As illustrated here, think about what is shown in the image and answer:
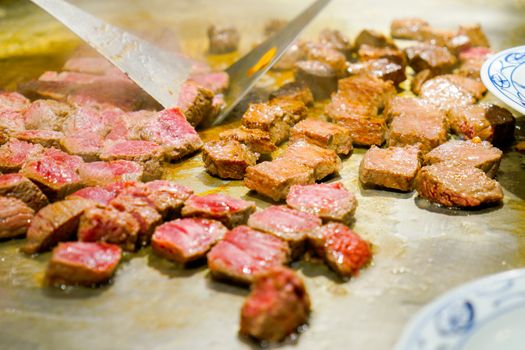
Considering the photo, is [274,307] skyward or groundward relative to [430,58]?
skyward

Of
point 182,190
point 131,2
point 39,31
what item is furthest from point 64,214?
point 131,2

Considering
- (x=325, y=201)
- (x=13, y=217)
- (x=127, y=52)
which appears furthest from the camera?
(x=127, y=52)

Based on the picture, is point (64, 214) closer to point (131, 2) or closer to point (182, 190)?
point (182, 190)

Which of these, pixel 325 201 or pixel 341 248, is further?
pixel 325 201

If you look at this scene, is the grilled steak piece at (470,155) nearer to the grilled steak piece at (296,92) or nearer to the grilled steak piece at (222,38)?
the grilled steak piece at (296,92)

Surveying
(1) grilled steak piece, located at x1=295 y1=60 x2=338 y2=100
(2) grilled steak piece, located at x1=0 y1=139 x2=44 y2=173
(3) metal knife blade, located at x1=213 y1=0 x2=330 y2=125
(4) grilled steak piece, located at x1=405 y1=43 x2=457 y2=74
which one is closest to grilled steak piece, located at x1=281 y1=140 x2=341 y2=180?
(3) metal knife blade, located at x1=213 y1=0 x2=330 y2=125

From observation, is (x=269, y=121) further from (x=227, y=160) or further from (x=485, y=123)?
(x=485, y=123)

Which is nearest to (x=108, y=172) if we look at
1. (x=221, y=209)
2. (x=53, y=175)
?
(x=53, y=175)
